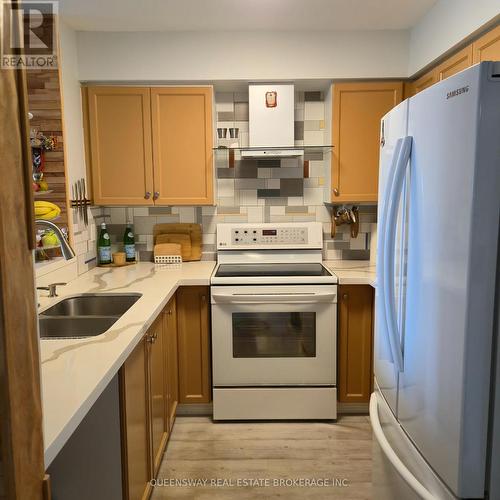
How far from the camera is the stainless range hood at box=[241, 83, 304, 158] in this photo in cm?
305

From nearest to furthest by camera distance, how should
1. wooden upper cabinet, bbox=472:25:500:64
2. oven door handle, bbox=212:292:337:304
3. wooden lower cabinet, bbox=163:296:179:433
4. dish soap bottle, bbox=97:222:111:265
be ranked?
wooden upper cabinet, bbox=472:25:500:64 < wooden lower cabinet, bbox=163:296:179:433 < oven door handle, bbox=212:292:337:304 < dish soap bottle, bbox=97:222:111:265

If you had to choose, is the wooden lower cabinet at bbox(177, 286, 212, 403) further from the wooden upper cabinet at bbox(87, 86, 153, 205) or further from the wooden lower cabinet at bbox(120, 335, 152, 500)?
the wooden lower cabinet at bbox(120, 335, 152, 500)

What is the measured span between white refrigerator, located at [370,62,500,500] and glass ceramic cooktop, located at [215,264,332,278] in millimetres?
1433

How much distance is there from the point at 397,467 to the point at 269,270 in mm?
1833

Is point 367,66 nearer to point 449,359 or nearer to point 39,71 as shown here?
point 39,71

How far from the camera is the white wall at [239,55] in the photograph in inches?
116

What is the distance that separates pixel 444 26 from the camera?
2436mm

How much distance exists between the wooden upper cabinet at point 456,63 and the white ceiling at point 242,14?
1.12ft

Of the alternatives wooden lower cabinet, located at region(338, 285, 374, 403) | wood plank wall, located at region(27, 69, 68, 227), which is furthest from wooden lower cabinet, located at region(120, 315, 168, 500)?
wooden lower cabinet, located at region(338, 285, 374, 403)

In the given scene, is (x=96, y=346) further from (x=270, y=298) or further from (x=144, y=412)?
(x=270, y=298)

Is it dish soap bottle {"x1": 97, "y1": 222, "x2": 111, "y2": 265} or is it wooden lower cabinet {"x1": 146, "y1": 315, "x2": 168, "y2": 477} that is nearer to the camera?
wooden lower cabinet {"x1": 146, "y1": 315, "x2": 168, "y2": 477}

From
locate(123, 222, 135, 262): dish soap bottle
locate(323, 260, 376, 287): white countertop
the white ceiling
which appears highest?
the white ceiling

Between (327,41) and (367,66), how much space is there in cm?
30

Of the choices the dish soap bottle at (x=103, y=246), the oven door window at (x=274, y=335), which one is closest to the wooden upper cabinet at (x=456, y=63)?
the oven door window at (x=274, y=335)
